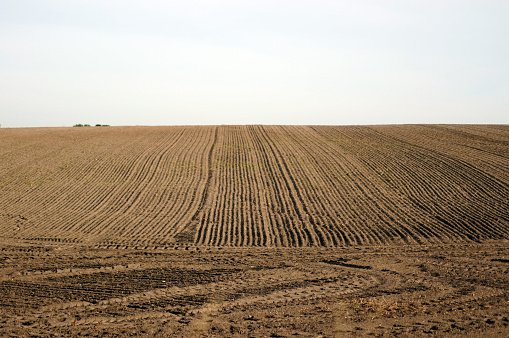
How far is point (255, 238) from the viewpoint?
604 inches

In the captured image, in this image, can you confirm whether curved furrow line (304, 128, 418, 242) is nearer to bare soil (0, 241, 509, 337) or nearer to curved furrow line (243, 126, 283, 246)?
bare soil (0, 241, 509, 337)

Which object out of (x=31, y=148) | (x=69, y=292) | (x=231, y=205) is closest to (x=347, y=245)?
(x=231, y=205)

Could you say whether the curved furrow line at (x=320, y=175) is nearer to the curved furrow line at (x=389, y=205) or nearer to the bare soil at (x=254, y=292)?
the curved furrow line at (x=389, y=205)

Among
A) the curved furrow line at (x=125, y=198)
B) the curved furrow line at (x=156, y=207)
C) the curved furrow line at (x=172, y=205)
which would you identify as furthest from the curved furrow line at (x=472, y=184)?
the curved furrow line at (x=125, y=198)

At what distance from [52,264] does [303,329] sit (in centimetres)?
725

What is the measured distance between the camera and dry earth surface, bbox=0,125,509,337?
8.15m

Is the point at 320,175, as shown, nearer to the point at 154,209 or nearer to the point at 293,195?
the point at 293,195

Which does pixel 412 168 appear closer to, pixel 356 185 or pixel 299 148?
pixel 356 185

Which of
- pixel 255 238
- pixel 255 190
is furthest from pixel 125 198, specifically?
pixel 255 238

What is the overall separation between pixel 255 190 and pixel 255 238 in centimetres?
704

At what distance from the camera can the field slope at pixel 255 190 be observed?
1598 cm

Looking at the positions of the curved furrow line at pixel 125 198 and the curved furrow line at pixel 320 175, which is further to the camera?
the curved furrow line at pixel 320 175

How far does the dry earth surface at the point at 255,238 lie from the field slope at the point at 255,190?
13cm

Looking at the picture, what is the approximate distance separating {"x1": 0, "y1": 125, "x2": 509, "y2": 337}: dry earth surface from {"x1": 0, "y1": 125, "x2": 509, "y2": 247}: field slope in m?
0.13
